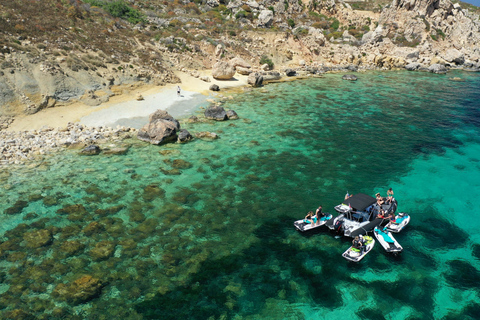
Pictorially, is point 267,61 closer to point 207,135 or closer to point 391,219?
point 207,135

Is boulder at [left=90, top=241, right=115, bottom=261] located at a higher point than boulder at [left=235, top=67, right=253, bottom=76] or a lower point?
lower

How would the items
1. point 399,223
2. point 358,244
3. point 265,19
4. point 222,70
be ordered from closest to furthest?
point 358,244 < point 399,223 < point 222,70 < point 265,19

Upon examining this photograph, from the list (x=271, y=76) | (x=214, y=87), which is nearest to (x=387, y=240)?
(x=214, y=87)

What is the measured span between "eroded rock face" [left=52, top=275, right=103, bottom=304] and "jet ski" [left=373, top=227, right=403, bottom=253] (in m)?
14.5

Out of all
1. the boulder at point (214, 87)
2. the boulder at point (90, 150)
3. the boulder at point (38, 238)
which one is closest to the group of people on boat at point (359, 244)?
the boulder at point (38, 238)

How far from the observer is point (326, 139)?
96.1 ft

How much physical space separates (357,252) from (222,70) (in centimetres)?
3860

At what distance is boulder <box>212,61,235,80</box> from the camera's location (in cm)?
4712

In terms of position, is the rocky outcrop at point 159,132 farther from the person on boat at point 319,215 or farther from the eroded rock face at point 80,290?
the person on boat at point 319,215

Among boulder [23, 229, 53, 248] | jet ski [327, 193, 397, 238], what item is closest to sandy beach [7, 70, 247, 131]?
boulder [23, 229, 53, 248]

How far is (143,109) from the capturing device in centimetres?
3397

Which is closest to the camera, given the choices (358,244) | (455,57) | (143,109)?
(358,244)

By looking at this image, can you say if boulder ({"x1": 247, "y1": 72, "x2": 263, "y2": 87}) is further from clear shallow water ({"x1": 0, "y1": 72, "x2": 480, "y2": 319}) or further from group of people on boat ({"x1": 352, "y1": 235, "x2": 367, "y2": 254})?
group of people on boat ({"x1": 352, "y1": 235, "x2": 367, "y2": 254})

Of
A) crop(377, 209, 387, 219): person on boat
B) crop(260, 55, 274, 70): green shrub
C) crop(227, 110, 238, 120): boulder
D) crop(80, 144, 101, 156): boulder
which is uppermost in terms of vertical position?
crop(260, 55, 274, 70): green shrub
